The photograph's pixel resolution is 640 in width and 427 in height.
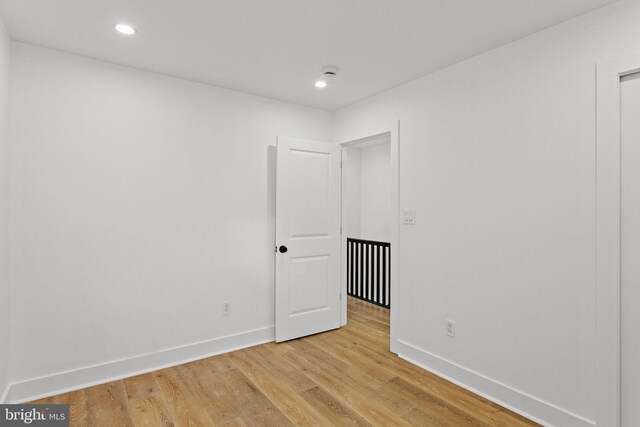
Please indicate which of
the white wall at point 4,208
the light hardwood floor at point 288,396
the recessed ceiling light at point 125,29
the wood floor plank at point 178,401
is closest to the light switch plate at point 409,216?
the light hardwood floor at point 288,396

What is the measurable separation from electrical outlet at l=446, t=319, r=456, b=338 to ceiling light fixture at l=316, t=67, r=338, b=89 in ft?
7.22

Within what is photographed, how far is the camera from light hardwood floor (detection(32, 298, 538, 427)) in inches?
81.8

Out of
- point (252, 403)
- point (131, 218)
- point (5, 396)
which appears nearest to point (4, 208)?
point (131, 218)

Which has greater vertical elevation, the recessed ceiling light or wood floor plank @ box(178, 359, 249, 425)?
the recessed ceiling light

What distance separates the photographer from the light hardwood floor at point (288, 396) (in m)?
2.08

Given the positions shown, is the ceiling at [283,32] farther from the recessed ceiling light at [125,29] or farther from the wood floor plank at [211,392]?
the wood floor plank at [211,392]

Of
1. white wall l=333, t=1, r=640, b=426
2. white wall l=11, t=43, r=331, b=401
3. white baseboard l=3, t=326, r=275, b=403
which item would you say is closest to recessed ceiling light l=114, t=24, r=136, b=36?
white wall l=11, t=43, r=331, b=401

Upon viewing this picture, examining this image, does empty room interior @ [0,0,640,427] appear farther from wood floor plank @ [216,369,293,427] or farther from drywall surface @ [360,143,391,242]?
drywall surface @ [360,143,391,242]

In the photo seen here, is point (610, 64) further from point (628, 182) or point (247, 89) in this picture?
point (247, 89)

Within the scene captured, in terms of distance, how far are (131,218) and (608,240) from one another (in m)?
3.19

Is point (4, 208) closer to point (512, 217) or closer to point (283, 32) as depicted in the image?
point (283, 32)

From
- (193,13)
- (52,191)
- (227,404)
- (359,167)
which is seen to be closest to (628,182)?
(193,13)

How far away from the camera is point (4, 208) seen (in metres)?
2.16

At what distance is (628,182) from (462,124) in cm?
108
